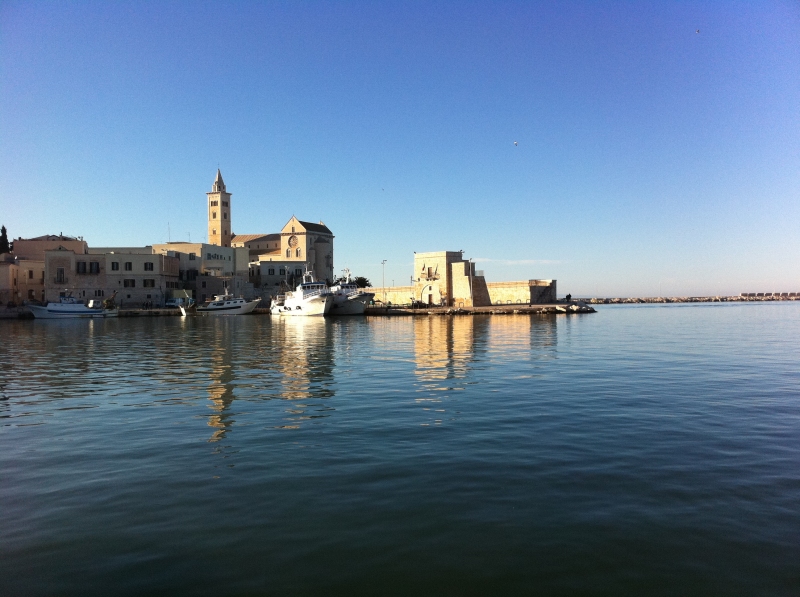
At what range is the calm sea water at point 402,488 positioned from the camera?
460 centimetres

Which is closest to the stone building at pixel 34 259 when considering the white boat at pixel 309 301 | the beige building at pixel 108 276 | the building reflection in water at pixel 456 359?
the beige building at pixel 108 276

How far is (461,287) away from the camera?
77188 millimetres

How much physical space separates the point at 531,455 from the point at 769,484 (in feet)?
9.05

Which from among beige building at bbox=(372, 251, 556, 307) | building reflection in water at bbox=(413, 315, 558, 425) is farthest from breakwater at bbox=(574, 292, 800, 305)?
building reflection in water at bbox=(413, 315, 558, 425)

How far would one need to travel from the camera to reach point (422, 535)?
5246 mm

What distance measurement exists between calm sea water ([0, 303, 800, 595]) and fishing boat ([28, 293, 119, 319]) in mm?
53477

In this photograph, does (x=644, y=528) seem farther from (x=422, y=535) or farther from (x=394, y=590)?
(x=394, y=590)

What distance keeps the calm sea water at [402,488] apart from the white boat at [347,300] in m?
51.3

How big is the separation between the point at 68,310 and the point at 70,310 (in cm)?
20

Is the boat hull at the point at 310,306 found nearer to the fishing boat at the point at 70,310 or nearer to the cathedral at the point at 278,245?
the fishing boat at the point at 70,310

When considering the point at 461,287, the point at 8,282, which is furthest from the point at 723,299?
the point at 8,282

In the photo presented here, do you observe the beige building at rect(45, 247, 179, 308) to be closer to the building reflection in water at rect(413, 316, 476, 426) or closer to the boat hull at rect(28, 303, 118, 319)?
the boat hull at rect(28, 303, 118, 319)

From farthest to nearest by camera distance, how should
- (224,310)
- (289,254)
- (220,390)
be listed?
(289,254) < (224,310) < (220,390)

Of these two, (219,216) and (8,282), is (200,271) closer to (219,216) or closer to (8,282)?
(8,282)
